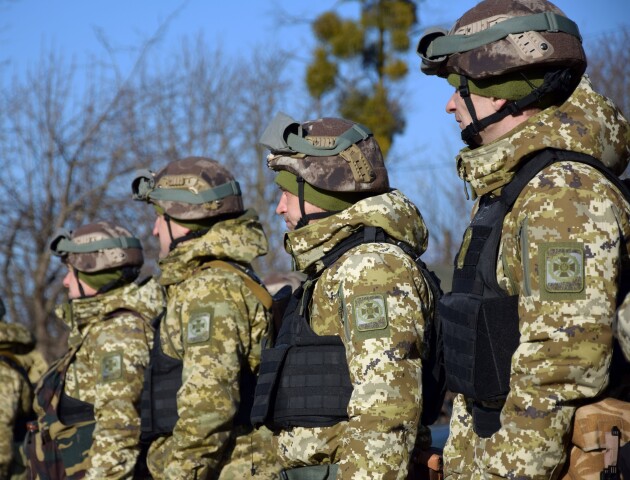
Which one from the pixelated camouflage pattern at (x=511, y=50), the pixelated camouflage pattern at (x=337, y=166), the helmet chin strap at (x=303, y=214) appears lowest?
the helmet chin strap at (x=303, y=214)

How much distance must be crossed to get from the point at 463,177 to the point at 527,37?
0.55 m

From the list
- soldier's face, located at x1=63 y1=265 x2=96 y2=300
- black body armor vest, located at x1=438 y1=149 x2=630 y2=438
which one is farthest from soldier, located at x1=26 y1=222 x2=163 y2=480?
black body armor vest, located at x1=438 y1=149 x2=630 y2=438

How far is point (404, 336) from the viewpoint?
4.32 metres

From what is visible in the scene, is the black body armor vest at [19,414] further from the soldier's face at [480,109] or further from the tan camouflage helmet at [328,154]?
the soldier's face at [480,109]

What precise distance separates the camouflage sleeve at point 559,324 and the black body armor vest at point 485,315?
15 cm

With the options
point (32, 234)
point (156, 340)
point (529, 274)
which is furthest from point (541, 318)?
point (32, 234)

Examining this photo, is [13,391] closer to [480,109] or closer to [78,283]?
[78,283]

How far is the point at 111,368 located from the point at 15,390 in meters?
2.71

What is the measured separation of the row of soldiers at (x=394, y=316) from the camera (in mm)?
3365

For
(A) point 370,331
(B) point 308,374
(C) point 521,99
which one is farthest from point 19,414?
(C) point 521,99

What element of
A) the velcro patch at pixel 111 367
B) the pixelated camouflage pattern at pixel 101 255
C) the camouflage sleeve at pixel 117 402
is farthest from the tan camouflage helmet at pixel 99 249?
the velcro patch at pixel 111 367

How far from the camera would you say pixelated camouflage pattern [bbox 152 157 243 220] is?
645cm

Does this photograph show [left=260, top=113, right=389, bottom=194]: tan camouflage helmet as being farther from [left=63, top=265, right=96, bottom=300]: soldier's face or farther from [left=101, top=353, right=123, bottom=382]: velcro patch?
[left=63, top=265, right=96, bottom=300]: soldier's face

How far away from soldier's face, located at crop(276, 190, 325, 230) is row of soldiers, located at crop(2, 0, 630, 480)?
0.06 ft
